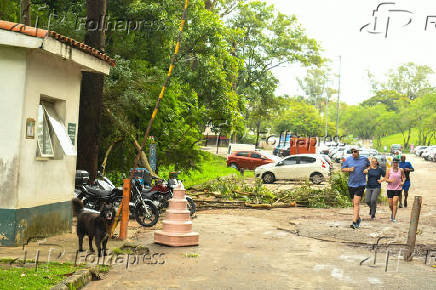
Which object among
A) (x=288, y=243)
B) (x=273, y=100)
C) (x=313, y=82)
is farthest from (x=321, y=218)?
(x=313, y=82)

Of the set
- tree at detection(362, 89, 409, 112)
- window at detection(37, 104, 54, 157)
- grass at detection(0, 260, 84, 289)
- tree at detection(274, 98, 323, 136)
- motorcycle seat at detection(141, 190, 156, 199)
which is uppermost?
tree at detection(362, 89, 409, 112)

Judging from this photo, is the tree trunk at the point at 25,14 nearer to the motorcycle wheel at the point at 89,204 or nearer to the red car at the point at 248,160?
the motorcycle wheel at the point at 89,204

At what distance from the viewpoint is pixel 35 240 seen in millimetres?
10453

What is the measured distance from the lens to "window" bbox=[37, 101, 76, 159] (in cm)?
1114

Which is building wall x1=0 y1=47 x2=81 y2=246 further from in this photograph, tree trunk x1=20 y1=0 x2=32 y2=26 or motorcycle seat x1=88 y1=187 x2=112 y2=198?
tree trunk x1=20 y1=0 x2=32 y2=26

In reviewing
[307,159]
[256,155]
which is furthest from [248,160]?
[307,159]

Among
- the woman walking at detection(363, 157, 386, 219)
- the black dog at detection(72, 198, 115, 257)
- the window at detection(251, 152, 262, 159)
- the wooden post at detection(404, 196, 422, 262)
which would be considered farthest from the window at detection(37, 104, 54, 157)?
the window at detection(251, 152, 262, 159)

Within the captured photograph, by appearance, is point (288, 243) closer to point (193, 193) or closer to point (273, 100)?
point (193, 193)

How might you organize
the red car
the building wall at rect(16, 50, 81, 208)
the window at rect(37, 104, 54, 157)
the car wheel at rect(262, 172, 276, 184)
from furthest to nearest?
the red car, the car wheel at rect(262, 172, 276, 184), the window at rect(37, 104, 54, 157), the building wall at rect(16, 50, 81, 208)

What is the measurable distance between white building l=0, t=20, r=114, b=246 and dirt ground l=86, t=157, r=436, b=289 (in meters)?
1.95

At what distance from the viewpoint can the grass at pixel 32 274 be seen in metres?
6.97

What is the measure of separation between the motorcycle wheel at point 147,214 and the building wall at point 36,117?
2306mm

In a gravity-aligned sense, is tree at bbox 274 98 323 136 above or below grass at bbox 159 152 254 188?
above

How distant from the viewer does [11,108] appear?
10.1m
